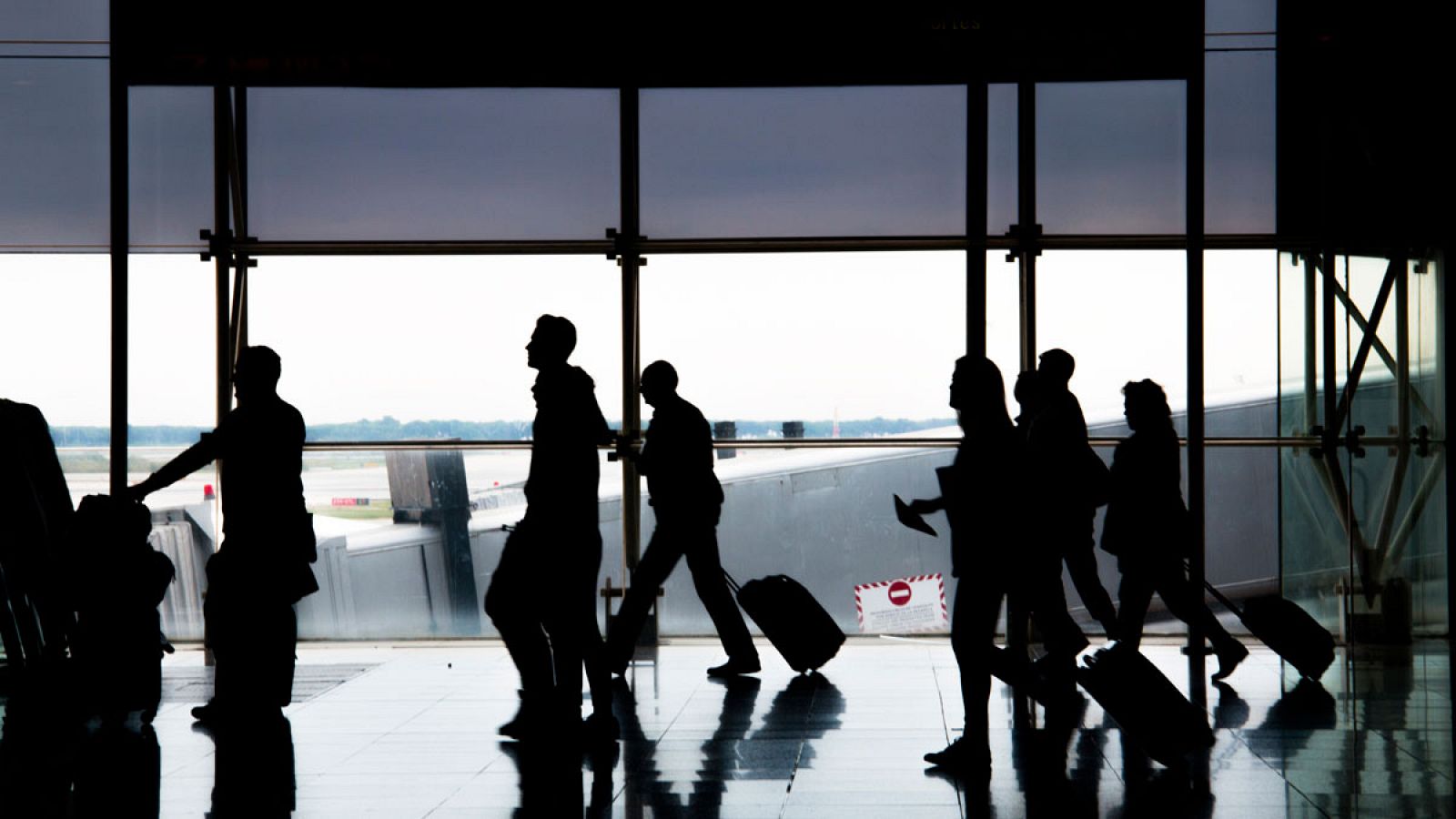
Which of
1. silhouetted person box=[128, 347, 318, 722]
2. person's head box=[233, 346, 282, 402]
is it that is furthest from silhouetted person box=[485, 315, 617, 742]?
person's head box=[233, 346, 282, 402]

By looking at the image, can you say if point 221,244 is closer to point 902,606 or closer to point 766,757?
point 902,606

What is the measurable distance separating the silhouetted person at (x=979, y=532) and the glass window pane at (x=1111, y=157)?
4.37m

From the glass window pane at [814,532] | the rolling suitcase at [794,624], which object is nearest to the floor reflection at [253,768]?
the rolling suitcase at [794,624]

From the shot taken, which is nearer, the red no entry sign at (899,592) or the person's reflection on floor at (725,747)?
the person's reflection on floor at (725,747)

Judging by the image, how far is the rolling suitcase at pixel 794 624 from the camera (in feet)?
25.7

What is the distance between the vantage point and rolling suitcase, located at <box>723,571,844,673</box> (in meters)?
7.82

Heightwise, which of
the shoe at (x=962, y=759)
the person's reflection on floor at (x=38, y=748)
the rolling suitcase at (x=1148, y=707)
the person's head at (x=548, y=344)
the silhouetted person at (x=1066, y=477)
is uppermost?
the person's head at (x=548, y=344)

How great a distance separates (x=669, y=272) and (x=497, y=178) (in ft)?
4.11

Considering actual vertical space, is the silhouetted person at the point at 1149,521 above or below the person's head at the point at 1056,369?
below

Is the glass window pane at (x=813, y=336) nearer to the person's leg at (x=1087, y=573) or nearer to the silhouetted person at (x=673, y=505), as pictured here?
the silhouetted person at (x=673, y=505)

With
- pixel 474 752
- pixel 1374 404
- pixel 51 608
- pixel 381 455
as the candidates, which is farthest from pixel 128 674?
pixel 1374 404

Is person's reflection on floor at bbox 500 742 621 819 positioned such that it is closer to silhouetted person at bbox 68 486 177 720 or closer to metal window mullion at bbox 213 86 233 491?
silhouetted person at bbox 68 486 177 720

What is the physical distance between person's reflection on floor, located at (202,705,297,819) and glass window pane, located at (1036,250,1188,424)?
535cm

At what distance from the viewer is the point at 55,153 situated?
379 inches
